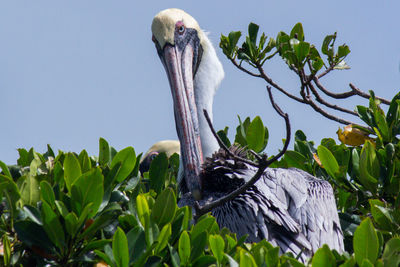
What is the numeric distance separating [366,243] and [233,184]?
2382 mm

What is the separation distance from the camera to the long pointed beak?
5.37 m

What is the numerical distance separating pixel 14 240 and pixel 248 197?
2.07m

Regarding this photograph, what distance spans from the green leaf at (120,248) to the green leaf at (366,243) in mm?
849

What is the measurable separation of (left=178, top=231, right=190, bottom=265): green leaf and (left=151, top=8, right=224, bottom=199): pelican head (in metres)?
2.19

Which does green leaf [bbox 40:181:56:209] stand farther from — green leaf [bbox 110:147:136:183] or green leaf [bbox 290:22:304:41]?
green leaf [bbox 290:22:304:41]

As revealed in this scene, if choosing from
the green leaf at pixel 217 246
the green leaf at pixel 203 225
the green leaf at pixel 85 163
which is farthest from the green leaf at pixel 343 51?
the green leaf at pixel 217 246

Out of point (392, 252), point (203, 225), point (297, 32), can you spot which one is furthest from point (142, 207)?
point (297, 32)

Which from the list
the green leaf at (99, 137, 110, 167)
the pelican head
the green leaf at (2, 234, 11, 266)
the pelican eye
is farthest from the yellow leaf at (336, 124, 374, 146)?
the green leaf at (2, 234, 11, 266)

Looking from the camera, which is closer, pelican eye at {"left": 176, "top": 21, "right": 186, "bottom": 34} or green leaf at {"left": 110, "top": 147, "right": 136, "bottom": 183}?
green leaf at {"left": 110, "top": 147, "right": 136, "bottom": 183}

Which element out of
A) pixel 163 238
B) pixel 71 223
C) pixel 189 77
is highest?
pixel 189 77

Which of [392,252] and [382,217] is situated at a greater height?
[392,252]

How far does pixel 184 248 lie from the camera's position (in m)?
3.05

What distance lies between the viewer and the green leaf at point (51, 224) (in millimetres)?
2992

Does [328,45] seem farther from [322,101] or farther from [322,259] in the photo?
[322,259]
